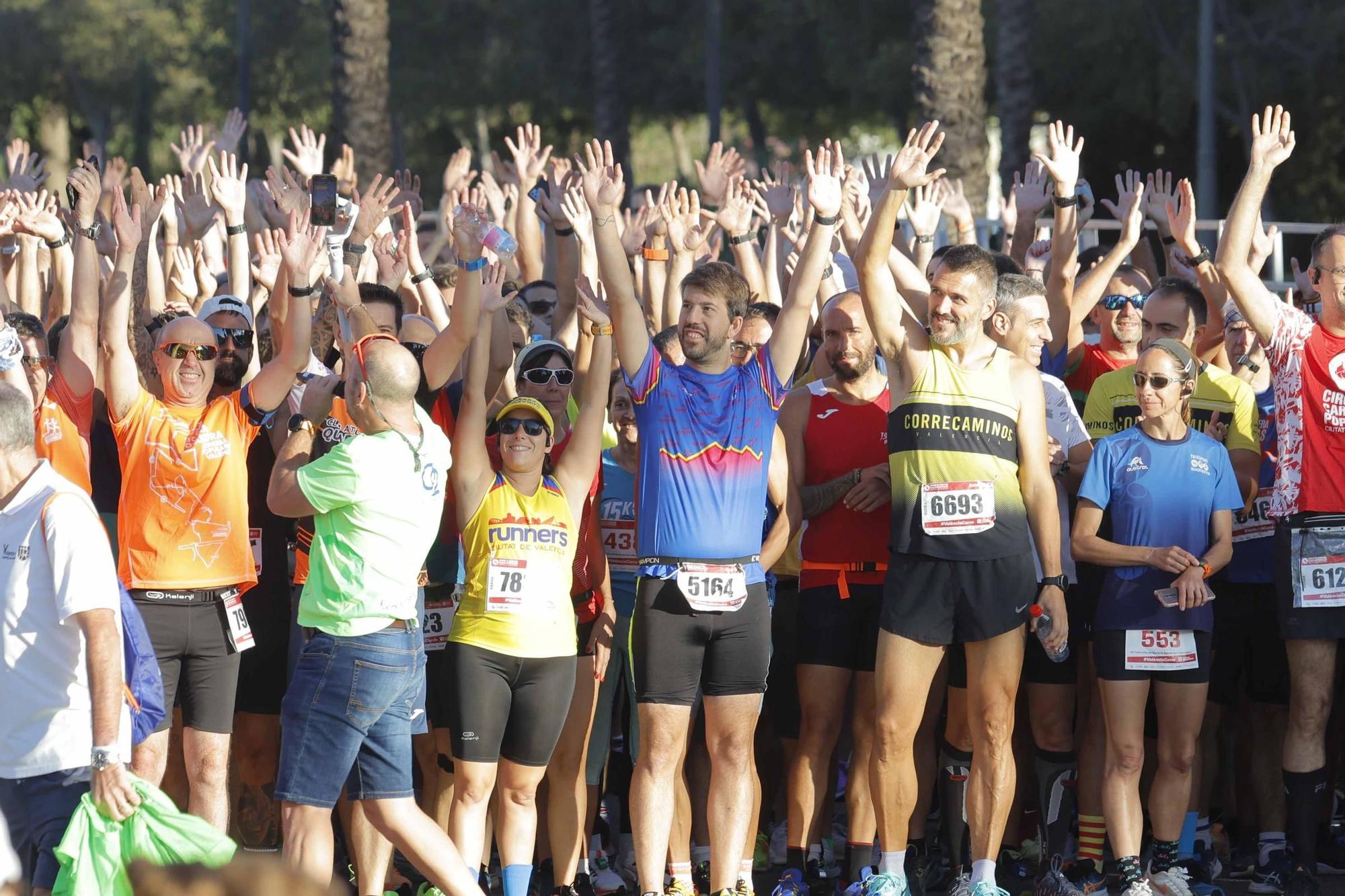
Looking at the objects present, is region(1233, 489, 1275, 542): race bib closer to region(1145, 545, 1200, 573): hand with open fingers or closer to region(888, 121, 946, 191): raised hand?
region(1145, 545, 1200, 573): hand with open fingers

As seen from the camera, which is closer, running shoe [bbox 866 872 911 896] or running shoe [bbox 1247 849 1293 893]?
running shoe [bbox 866 872 911 896]

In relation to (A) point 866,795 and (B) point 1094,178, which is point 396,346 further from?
(B) point 1094,178

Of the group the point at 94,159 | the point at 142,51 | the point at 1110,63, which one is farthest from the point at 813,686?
the point at 142,51

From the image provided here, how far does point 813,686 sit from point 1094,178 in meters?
19.4

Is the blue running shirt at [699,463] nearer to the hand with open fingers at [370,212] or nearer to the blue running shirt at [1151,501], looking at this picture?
the blue running shirt at [1151,501]

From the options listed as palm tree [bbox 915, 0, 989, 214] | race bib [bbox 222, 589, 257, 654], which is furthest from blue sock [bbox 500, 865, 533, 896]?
palm tree [bbox 915, 0, 989, 214]

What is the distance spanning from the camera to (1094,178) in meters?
25.0

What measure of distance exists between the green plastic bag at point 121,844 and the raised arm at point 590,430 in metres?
2.15

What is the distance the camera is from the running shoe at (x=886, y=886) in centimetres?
653

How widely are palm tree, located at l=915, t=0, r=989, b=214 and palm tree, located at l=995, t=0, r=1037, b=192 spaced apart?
1796mm

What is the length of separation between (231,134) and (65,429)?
361 cm

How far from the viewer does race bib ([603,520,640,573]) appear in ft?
23.5

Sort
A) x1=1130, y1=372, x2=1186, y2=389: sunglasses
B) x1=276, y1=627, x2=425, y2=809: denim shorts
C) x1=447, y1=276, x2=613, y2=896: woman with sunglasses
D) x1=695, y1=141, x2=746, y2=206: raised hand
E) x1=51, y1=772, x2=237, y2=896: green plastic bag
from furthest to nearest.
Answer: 1. x1=695, y1=141, x2=746, y2=206: raised hand
2. x1=1130, y1=372, x2=1186, y2=389: sunglasses
3. x1=447, y1=276, x2=613, y2=896: woman with sunglasses
4. x1=276, y1=627, x2=425, y2=809: denim shorts
5. x1=51, y1=772, x2=237, y2=896: green plastic bag

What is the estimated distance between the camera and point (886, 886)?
6.54 m
